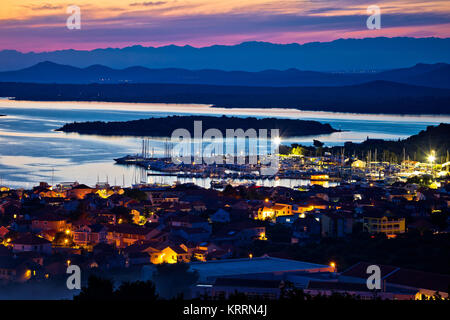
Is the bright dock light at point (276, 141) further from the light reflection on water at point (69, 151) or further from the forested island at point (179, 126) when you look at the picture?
the forested island at point (179, 126)

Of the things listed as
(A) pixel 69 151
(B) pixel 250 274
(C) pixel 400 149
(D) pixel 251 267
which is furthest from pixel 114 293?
(A) pixel 69 151

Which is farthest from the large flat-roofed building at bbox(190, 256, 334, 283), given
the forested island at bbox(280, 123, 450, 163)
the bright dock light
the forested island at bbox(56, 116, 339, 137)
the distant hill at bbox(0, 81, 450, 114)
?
the distant hill at bbox(0, 81, 450, 114)

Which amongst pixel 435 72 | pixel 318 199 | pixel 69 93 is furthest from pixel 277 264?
pixel 435 72

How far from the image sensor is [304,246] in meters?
8.90

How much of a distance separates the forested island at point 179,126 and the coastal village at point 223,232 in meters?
21.4

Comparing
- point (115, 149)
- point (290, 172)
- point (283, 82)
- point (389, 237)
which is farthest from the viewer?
point (283, 82)

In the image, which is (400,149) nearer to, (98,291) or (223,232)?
(223,232)

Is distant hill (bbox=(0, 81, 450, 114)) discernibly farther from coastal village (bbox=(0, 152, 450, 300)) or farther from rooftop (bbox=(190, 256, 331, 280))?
rooftop (bbox=(190, 256, 331, 280))

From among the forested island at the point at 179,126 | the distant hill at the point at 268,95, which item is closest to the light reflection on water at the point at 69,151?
the forested island at the point at 179,126

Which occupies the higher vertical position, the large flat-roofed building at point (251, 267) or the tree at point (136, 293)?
the tree at point (136, 293)

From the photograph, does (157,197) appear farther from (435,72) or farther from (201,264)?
(435,72)

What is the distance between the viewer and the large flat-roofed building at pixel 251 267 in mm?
7016

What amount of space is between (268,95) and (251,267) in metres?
72.0

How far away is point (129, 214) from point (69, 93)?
74473 millimetres
